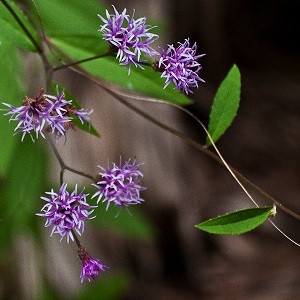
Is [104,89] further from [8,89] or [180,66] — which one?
[8,89]

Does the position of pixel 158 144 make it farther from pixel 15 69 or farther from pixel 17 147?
pixel 15 69

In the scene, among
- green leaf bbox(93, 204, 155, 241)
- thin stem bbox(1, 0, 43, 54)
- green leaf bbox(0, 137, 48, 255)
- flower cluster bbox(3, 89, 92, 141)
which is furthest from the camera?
green leaf bbox(93, 204, 155, 241)

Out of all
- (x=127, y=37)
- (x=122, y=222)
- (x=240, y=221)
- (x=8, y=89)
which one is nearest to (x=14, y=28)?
(x=8, y=89)

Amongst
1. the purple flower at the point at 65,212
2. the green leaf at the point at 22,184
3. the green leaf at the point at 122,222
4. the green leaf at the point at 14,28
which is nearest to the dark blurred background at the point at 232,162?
the green leaf at the point at 122,222

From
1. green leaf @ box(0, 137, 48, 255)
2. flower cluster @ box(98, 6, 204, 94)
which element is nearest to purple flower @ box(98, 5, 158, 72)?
flower cluster @ box(98, 6, 204, 94)

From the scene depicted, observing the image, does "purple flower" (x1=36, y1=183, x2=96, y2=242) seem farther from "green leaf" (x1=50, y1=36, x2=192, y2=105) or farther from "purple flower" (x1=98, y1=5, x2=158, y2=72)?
"green leaf" (x1=50, y1=36, x2=192, y2=105)

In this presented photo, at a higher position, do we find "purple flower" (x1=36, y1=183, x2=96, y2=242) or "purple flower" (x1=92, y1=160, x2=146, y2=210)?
"purple flower" (x1=92, y1=160, x2=146, y2=210)
